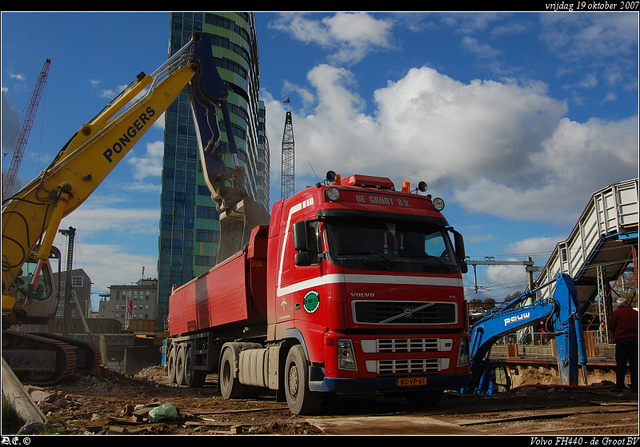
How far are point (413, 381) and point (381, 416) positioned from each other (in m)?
0.80

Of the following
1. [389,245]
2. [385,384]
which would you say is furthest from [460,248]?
[385,384]

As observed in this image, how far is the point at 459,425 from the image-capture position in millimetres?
7273

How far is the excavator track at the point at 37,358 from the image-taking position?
14000 mm

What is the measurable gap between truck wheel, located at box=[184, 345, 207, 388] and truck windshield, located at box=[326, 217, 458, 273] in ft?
28.9

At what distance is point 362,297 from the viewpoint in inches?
331

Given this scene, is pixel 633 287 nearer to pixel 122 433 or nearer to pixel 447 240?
pixel 447 240

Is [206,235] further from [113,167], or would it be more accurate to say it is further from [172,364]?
[113,167]

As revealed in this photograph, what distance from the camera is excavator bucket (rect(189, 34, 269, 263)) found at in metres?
15.5

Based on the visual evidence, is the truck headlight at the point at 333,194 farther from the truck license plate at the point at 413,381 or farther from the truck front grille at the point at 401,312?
the truck license plate at the point at 413,381

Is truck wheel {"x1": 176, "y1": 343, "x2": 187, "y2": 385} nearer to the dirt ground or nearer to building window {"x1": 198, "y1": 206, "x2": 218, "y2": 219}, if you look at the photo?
the dirt ground

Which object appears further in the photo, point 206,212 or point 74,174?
point 206,212

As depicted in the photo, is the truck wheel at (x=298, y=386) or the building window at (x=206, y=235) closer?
the truck wheel at (x=298, y=386)

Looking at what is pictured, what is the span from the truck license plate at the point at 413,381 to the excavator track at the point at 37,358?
1017 centimetres

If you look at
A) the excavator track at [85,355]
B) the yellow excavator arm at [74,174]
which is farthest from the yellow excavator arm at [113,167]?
the excavator track at [85,355]
